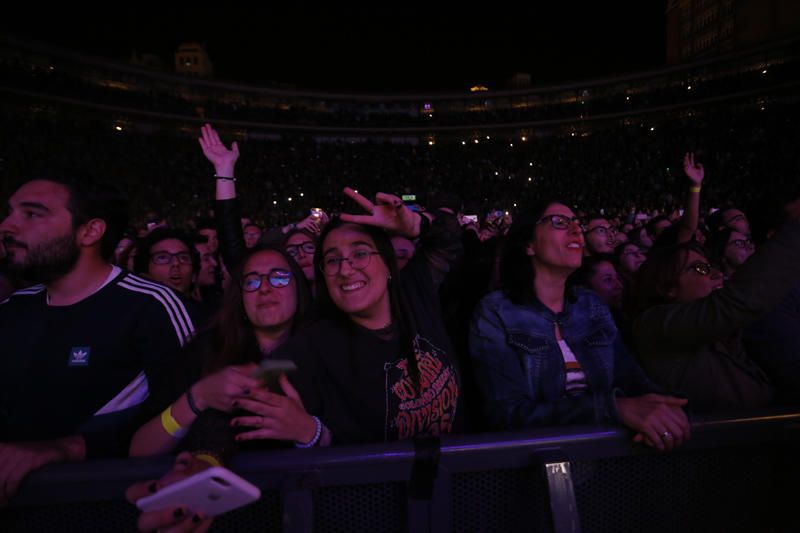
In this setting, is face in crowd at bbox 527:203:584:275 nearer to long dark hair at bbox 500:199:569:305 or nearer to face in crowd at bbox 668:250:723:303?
long dark hair at bbox 500:199:569:305

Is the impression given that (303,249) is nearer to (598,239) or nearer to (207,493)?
(207,493)

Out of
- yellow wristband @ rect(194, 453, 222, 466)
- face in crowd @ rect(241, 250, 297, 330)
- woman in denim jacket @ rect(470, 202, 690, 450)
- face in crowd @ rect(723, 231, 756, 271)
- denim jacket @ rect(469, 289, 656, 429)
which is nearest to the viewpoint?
yellow wristband @ rect(194, 453, 222, 466)

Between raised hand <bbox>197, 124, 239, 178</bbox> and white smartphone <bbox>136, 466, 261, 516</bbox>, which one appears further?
raised hand <bbox>197, 124, 239, 178</bbox>

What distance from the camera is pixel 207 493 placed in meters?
1.07

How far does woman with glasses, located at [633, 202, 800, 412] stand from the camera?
1742mm

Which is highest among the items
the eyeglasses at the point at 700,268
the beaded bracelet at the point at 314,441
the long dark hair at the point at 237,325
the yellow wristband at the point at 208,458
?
the eyeglasses at the point at 700,268

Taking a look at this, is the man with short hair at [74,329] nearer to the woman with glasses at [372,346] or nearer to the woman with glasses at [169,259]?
the woman with glasses at [372,346]

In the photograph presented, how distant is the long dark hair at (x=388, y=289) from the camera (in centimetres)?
212

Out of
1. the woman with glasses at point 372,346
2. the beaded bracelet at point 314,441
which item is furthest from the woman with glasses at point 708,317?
the beaded bracelet at point 314,441

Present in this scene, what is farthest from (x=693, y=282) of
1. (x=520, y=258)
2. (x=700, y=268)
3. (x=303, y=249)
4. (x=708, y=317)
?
(x=303, y=249)

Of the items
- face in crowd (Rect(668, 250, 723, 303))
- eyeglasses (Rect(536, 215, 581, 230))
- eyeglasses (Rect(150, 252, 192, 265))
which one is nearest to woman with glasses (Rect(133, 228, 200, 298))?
eyeglasses (Rect(150, 252, 192, 265))

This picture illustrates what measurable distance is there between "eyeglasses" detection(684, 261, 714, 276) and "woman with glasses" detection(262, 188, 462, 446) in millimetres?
1332

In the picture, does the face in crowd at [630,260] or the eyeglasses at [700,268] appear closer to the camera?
the eyeglasses at [700,268]

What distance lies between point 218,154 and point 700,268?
322 cm
